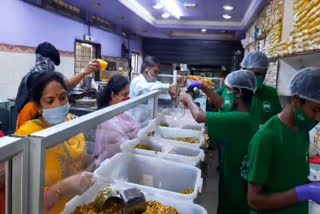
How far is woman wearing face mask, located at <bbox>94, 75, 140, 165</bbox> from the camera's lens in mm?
1620

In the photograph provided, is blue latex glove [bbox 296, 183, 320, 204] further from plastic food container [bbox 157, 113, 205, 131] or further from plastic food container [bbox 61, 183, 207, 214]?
plastic food container [bbox 157, 113, 205, 131]

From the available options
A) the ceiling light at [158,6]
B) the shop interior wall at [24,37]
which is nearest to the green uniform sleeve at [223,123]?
the shop interior wall at [24,37]

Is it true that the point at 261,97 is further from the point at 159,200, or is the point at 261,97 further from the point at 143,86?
the point at 159,200

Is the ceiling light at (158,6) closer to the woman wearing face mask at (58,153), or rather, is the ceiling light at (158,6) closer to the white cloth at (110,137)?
the white cloth at (110,137)

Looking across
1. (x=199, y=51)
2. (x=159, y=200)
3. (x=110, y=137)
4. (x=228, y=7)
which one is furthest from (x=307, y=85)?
(x=199, y=51)

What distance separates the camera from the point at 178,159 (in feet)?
5.41

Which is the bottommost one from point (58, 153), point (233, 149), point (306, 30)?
point (233, 149)

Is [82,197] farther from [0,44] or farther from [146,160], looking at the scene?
[0,44]

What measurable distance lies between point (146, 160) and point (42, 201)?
948mm

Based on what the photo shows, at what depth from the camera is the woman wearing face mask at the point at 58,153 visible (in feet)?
2.85

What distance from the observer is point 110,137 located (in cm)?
171

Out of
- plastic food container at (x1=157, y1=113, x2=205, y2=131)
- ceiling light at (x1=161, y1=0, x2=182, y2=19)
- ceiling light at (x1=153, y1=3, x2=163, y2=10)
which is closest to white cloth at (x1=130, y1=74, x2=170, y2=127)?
plastic food container at (x1=157, y1=113, x2=205, y2=131)

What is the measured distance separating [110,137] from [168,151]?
39cm

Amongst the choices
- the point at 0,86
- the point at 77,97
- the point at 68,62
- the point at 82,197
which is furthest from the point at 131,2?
the point at 82,197
